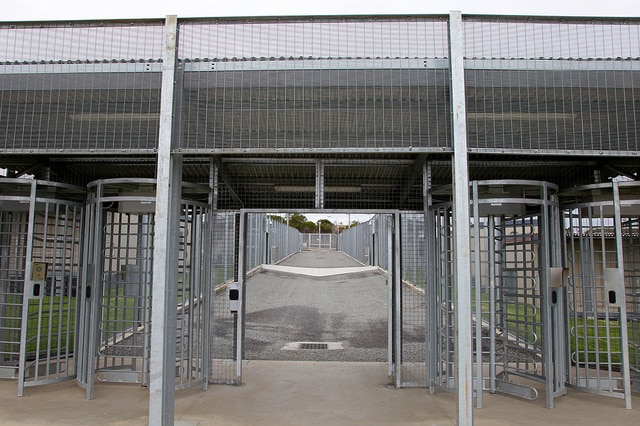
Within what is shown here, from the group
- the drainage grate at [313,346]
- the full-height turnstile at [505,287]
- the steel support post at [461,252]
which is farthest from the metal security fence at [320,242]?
the steel support post at [461,252]

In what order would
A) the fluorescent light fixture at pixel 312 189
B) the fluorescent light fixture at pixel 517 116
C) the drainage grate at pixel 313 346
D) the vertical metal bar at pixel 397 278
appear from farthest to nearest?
1. the drainage grate at pixel 313 346
2. the fluorescent light fixture at pixel 312 189
3. the vertical metal bar at pixel 397 278
4. the fluorescent light fixture at pixel 517 116

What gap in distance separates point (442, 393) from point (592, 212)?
127 inches

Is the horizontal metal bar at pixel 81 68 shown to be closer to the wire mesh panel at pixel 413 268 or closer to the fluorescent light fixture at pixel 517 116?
the fluorescent light fixture at pixel 517 116

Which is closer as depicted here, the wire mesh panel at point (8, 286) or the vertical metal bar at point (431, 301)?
the vertical metal bar at point (431, 301)

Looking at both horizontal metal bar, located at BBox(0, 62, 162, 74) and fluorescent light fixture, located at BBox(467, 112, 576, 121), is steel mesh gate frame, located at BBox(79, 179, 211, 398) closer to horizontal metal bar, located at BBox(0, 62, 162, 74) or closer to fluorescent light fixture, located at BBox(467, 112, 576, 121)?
horizontal metal bar, located at BBox(0, 62, 162, 74)

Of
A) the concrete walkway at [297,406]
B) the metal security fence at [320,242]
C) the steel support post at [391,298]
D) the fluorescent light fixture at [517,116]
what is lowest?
the concrete walkway at [297,406]

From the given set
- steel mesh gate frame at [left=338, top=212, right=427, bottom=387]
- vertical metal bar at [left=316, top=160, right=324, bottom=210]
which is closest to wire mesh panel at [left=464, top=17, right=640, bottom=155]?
vertical metal bar at [left=316, top=160, right=324, bottom=210]

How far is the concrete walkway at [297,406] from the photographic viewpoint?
5215 millimetres

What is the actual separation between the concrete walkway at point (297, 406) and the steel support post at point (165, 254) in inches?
42.9

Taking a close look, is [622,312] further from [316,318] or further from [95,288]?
[316,318]

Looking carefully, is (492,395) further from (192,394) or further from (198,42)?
(198,42)

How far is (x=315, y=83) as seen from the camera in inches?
180

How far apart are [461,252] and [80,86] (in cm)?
407

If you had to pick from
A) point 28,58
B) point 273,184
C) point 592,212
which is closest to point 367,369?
point 273,184
